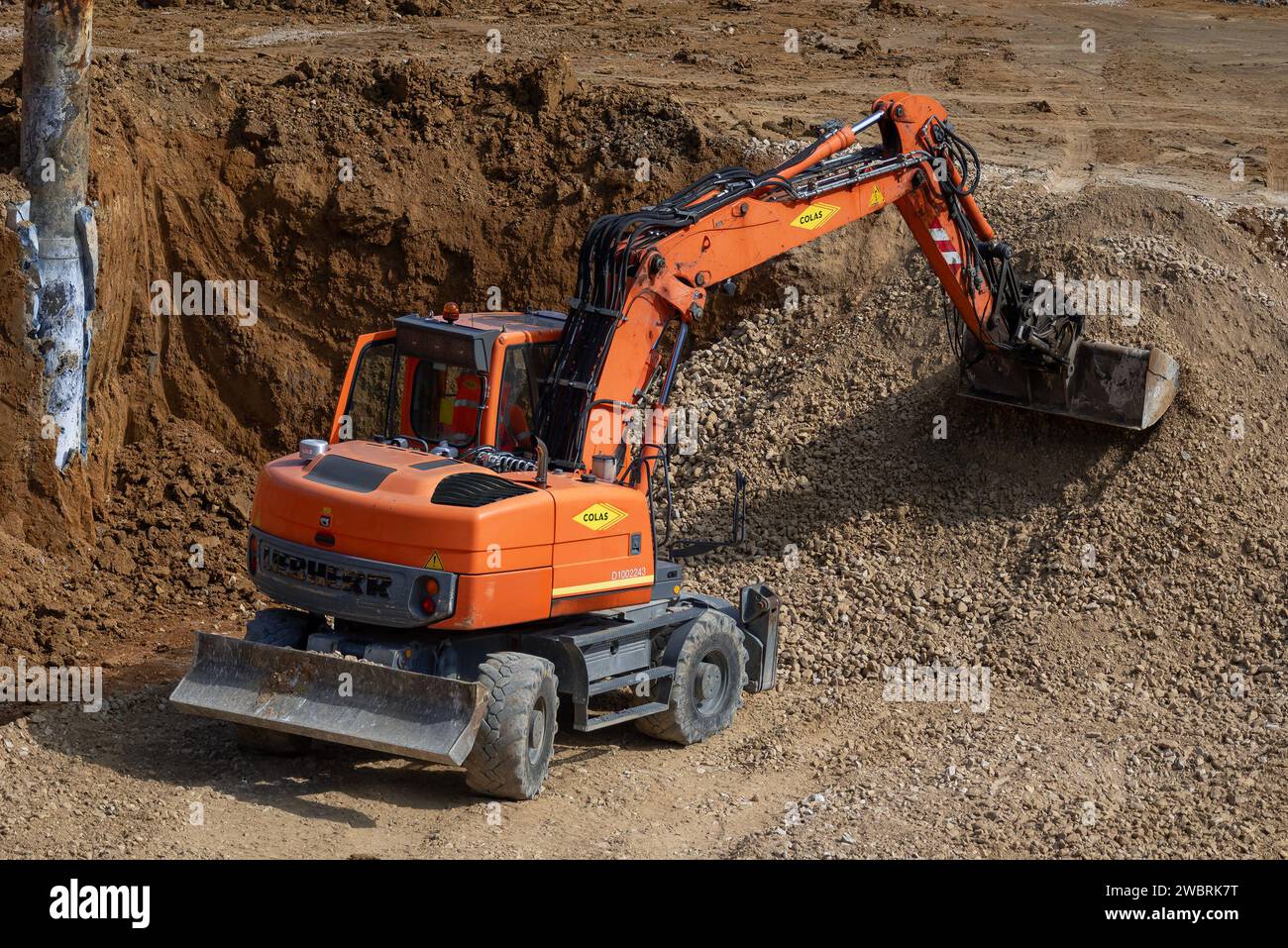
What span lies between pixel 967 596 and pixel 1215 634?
183cm

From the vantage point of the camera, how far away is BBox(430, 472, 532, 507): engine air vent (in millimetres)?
9289

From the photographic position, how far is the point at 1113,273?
46.2 feet

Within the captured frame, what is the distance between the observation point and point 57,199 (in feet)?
44.4

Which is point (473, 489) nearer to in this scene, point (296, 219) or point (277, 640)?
point (277, 640)

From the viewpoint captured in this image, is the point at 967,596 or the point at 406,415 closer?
the point at 406,415

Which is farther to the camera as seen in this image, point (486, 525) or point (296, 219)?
point (296, 219)

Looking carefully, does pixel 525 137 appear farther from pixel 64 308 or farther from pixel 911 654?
pixel 911 654

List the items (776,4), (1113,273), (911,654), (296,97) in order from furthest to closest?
(776,4) < (296,97) < (1113,273) < (911,654)

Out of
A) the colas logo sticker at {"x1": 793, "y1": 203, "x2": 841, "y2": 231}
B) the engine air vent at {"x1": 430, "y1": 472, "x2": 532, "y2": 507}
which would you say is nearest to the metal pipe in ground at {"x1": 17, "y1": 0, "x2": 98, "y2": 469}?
the engine air vent at {"x1": 430, "y1": 472, "x2": 532, "y2": 507}

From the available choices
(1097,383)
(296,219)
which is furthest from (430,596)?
(296,219)

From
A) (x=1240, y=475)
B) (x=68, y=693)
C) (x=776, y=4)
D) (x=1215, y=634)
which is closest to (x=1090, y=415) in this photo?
(x=1240, y=475)

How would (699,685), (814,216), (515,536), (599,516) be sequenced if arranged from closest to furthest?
(515,536)
(599,516)
(699,685)
(814,216)

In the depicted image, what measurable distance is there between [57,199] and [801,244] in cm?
637

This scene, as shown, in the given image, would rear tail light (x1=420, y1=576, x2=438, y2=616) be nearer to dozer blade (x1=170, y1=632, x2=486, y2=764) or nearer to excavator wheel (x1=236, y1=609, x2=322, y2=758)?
dozer blade (x1=170, y1=632, x2=486, y2=764)
